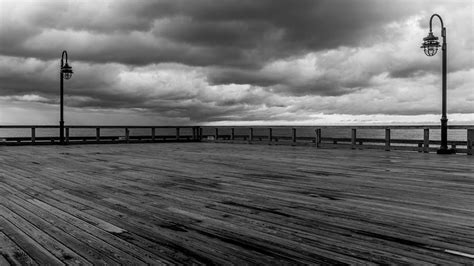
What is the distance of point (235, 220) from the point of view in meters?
4.00

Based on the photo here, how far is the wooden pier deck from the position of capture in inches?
116

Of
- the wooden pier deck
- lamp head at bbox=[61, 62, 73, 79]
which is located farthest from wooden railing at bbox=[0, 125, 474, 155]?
the wooden pier deck

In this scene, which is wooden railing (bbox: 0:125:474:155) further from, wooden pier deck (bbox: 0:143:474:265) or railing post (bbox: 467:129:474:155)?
wooden pier deck (bbox: 0:143:474:265)

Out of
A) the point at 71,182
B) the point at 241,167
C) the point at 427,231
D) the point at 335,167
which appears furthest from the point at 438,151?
the point at 71,182

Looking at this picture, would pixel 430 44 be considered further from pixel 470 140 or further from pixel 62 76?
pixel 62 76

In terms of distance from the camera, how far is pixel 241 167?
921 cm

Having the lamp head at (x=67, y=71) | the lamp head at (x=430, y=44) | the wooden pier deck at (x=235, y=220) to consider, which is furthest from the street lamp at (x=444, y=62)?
the lamp head at (x=67, y=71)

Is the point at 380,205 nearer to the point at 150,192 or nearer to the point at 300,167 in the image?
the point at 150,192

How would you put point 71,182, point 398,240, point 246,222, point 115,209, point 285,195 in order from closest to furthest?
point 398,240
point 246,222
point 115,209
point 285,195
point 71,182

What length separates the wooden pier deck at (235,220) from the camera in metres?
2.94

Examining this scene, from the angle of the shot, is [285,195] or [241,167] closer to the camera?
[285,195]

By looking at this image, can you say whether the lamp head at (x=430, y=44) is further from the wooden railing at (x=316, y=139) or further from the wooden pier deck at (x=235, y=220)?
the wooden pier deck at (x=235, y=220)

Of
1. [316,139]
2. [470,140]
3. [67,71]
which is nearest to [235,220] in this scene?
[470,140]

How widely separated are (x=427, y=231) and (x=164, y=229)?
2487 millimetres
